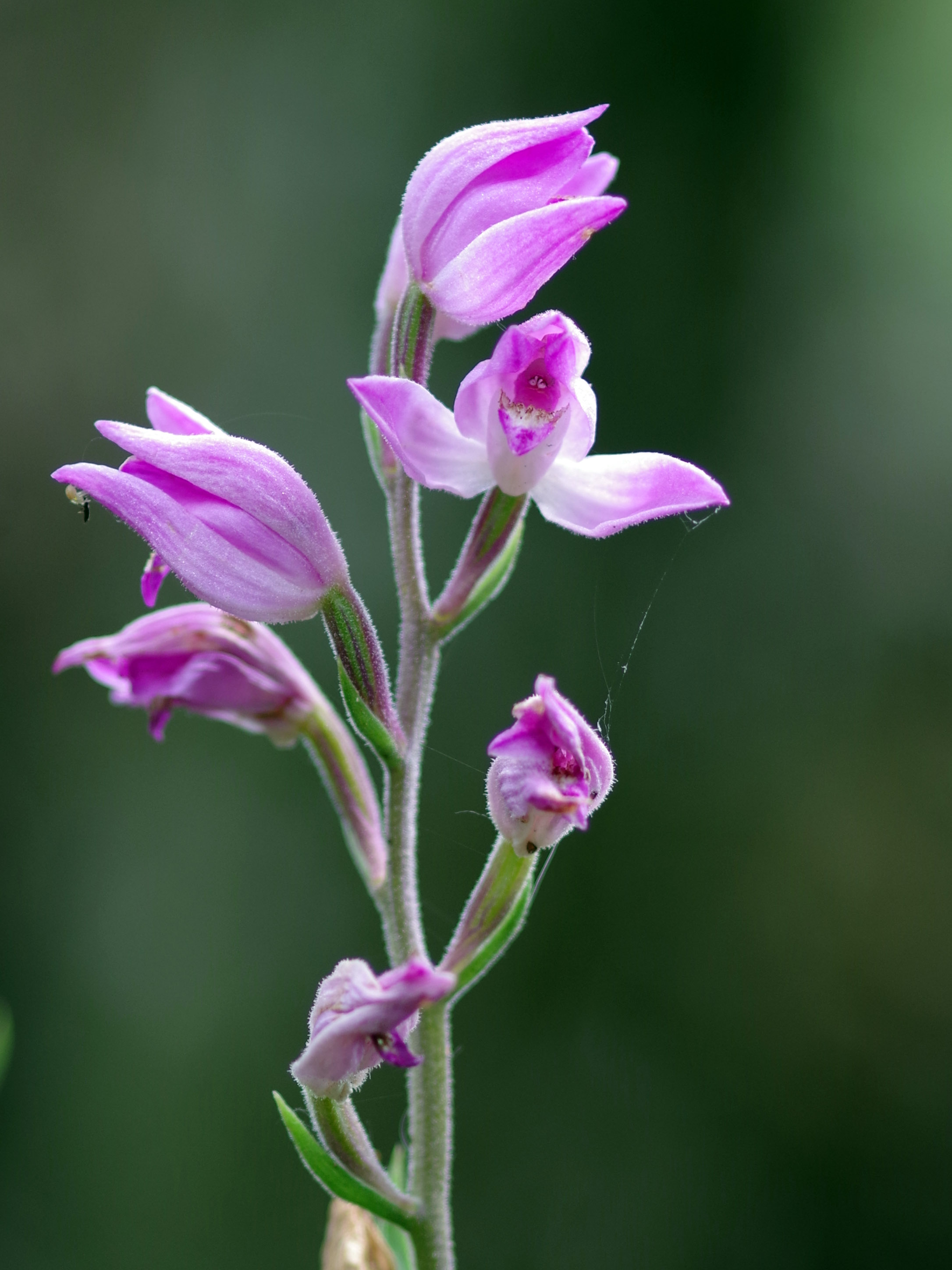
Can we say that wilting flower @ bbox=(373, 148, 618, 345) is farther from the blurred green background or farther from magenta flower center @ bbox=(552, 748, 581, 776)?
the blurred green background

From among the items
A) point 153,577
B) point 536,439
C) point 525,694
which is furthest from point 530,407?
point 525,694

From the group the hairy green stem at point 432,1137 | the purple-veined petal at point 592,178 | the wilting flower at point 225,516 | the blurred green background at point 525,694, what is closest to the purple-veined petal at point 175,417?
the wilting flower at point 225,516

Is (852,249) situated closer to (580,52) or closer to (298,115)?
(580,52)

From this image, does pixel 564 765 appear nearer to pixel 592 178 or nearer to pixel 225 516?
pixel 225 516

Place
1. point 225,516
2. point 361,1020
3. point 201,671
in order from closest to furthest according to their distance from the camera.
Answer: point 361,1020 → point 225,516 → point 201,671

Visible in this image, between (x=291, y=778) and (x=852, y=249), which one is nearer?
(x=291, y=778)

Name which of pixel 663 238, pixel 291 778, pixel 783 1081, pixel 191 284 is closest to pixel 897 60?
pixel 663 238
